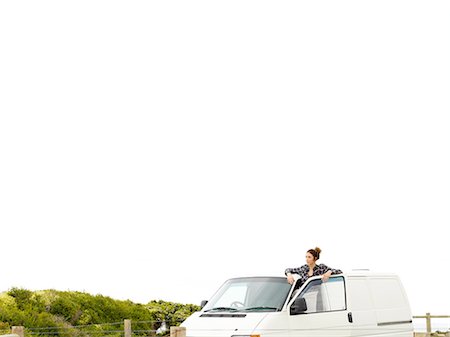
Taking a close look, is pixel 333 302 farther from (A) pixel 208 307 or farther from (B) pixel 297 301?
(A) pixel 208 307

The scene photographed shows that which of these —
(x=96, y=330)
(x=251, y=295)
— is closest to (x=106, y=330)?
(x=96, y=330)

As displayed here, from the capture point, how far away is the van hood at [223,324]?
1163 cm

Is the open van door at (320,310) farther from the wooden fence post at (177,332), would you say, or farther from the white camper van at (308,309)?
the wooden fence post at (177,332)

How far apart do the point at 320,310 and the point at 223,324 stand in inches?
72.2

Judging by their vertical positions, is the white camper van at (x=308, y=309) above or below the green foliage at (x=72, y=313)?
below

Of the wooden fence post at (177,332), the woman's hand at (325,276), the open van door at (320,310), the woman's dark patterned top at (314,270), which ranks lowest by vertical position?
the wooden fence post at (177,332)

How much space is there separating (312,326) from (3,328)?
8.43 metres

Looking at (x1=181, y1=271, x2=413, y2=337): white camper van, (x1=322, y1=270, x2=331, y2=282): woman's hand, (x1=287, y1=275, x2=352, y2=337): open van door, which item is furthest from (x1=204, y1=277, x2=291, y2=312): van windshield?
(x1=322, y1=270, x2=331, y2=282): woman's hand

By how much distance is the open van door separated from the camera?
12.1m

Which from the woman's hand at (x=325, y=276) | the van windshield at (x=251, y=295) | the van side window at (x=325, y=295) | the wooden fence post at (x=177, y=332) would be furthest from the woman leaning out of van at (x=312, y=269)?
the wooden fence post at (x=177, y=332)

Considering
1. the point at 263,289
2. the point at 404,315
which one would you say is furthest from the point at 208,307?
the point at 404,315

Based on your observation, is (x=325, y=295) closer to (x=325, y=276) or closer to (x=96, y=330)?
(x=325, y=276)

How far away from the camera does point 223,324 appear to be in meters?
11.9

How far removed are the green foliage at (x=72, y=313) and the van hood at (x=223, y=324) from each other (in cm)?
547
